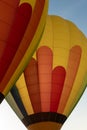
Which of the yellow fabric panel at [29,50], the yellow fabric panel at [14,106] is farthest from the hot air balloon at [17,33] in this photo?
the yellow fabric panel at [14,106]

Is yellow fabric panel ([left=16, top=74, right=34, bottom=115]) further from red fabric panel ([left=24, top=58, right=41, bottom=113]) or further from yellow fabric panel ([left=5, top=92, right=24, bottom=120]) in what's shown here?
yellow fabric panel ([left=5, top=92, right=24, bottom=120])

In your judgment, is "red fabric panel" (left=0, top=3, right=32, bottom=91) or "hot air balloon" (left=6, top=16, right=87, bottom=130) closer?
"red fabric panel" (left=0, top=3, right=32, bottom=91)

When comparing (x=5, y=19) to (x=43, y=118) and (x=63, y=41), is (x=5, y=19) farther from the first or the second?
(x=43, y=118)

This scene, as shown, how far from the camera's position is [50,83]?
19.5 meters

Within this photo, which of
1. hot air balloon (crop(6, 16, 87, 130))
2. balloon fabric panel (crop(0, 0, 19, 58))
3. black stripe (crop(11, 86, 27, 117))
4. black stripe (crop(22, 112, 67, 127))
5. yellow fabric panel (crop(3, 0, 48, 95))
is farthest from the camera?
black stripe (crop(11, 86, 27, 117))

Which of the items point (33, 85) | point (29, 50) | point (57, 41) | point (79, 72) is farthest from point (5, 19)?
point (79, 72)

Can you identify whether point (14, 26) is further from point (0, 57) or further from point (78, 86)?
point (78, 86)

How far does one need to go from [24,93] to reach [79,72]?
8.83 feet

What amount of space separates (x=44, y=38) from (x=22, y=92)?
249 centimetres

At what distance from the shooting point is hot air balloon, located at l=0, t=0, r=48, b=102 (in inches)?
587

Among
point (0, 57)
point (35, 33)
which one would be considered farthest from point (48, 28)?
point (0, 57)

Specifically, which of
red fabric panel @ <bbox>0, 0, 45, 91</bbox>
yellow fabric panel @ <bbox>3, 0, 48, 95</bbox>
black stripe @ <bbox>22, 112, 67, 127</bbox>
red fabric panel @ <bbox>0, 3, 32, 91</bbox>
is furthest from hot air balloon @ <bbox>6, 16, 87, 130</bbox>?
red fabric panel @ <bbox>0, 3, 32, 91</bbox>

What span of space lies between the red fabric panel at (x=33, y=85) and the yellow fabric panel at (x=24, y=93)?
13 cm

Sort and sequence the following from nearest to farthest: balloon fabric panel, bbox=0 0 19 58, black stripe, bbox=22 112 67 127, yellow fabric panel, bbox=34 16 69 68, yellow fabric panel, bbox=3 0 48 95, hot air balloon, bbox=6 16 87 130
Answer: balloon fabric panel, bbox=0 0 19 58 < yellow fabric panel, bbox=3 0 48 95 < black stripe, bbox=22 112 67 127 < hot air balloon, bbox=6 16 87 130 < yellow fabric panel, bbox=34 16 69 68
